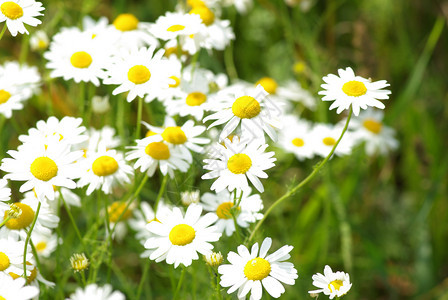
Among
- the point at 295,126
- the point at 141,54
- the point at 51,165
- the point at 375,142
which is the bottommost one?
the point at 51,165

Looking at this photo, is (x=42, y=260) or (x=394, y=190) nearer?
(x=42, y=260)

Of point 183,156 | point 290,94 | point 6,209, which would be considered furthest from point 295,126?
point 6,209

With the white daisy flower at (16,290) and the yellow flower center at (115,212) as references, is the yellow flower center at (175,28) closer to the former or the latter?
the yellow flower center at (115,212)

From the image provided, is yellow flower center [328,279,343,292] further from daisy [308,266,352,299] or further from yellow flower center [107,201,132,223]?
yellow flower center [107,201,132,223]

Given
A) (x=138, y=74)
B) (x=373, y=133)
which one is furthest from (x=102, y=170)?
(x=373, y=133)

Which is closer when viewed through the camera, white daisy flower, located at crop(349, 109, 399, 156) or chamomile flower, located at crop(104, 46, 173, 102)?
chamomile flower, located at crop(104, 46, 173, 102)

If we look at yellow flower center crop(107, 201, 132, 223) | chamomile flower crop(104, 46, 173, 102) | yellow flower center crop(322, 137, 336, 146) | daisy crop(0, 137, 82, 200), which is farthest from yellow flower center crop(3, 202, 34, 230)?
yellow flower center crop(322, 137, 336, 146)

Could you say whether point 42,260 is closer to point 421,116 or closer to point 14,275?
point 14,275
